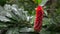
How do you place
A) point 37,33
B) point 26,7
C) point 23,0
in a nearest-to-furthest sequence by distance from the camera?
point 37,33 → point 26,7 → point 23,0

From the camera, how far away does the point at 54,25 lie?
1.86 meters

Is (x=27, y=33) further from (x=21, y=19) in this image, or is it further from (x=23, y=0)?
(x=23, y=0)

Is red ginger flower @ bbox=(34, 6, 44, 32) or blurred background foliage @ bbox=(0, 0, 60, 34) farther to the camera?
blurred background foliage @ bbox=(0, 0, 60, 34)

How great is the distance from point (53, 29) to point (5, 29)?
53cm

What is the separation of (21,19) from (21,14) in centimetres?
7

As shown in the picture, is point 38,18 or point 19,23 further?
point 19,23

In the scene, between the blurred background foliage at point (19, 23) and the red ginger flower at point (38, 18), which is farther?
the blurred background foliage at point (19, 23)

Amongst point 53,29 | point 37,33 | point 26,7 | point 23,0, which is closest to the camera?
point 37,33

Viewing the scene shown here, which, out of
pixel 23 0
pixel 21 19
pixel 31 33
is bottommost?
pixel 31 33

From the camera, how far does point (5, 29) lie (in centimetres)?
180

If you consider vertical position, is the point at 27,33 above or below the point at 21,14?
below

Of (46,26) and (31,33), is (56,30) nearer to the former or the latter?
(46,26)

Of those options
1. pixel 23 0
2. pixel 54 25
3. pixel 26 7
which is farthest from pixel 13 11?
pixel 23 0

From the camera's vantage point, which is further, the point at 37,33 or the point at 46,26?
the point at 46,26
